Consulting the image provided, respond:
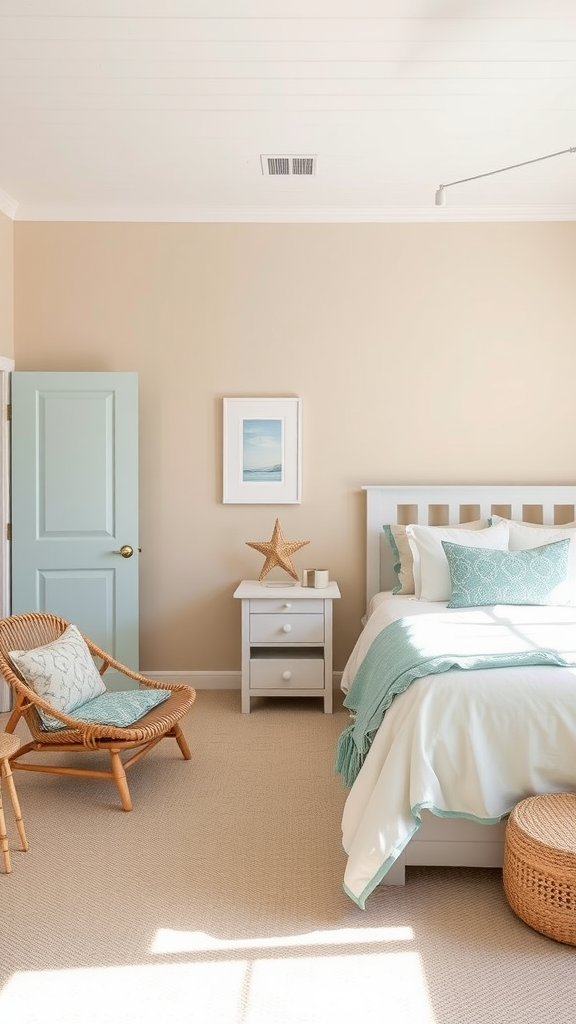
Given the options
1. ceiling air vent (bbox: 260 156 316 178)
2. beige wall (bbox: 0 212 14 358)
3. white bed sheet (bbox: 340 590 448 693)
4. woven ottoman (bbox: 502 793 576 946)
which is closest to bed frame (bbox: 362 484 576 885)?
white bed sheet (bbox: 340 590 448 693)

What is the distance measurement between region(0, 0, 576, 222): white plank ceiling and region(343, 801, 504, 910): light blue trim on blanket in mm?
2473

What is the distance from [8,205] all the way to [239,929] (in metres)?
3.87

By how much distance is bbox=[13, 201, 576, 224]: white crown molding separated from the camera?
4551mm

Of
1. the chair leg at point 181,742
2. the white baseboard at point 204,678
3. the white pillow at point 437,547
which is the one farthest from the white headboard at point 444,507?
the chair leg at point 181,742

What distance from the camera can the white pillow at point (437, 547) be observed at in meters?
4.01

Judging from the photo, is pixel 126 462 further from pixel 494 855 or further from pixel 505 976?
pixel 505 976

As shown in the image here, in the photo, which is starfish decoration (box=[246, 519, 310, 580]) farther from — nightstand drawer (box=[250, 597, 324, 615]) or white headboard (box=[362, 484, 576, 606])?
white headboard (box=[362, 484, 576, 606])

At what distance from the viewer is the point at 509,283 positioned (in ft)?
15.1

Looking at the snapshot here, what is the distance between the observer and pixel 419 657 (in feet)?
9.12

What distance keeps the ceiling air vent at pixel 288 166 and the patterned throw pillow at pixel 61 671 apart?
239 centimetres

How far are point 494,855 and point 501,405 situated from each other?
273cm

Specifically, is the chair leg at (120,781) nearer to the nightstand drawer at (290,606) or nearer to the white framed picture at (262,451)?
the nightstand drawer at (290,606)

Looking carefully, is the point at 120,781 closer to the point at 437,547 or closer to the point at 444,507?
the point at 437,547

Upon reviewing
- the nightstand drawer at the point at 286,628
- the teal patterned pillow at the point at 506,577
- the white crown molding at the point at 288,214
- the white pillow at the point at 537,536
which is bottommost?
the nightstand drawer at the point at 286,628
